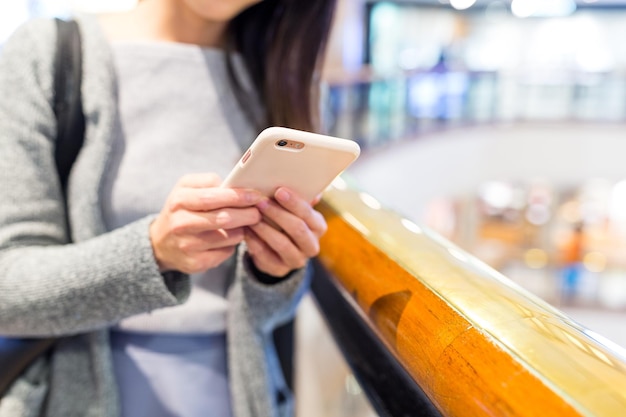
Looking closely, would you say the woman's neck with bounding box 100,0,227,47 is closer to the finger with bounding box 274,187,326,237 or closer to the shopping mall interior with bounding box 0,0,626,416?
the shopping mall interior with bounding box 0,0,626,416

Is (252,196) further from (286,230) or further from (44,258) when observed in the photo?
(44,258)

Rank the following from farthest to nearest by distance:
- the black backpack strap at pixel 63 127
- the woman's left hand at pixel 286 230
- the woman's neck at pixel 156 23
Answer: the woman's neck at pixel 156 23 < the black backpack strap at pixel 63 127 < the woman's left hand at pixel 286 230

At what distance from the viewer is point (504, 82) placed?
32.8ft

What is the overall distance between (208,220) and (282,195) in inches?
3.5

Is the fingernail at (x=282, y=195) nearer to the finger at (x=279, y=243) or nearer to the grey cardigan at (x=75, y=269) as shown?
the finger at (x=279, y=243)

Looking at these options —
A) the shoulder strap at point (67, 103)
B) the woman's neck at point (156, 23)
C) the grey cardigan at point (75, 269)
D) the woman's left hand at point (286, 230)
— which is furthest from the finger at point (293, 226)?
the woman's neck at point (156, 23)

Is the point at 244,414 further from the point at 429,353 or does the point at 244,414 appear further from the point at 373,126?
the point at 373,126

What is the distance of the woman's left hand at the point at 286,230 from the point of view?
64cm

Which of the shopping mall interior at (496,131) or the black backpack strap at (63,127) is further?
the shopping mall interior at (496,131)

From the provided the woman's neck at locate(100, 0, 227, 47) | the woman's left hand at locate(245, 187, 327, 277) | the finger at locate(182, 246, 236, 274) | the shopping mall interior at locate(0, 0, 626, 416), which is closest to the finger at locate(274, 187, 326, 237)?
the woman's left hand at locate(245, 187, 327, 277)

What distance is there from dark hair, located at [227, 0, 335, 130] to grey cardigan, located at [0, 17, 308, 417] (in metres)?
0.28

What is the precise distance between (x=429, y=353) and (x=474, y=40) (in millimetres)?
15560

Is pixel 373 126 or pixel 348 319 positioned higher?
pixel 348 319

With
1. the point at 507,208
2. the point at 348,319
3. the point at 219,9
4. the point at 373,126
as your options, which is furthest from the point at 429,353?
the point at 507,208
